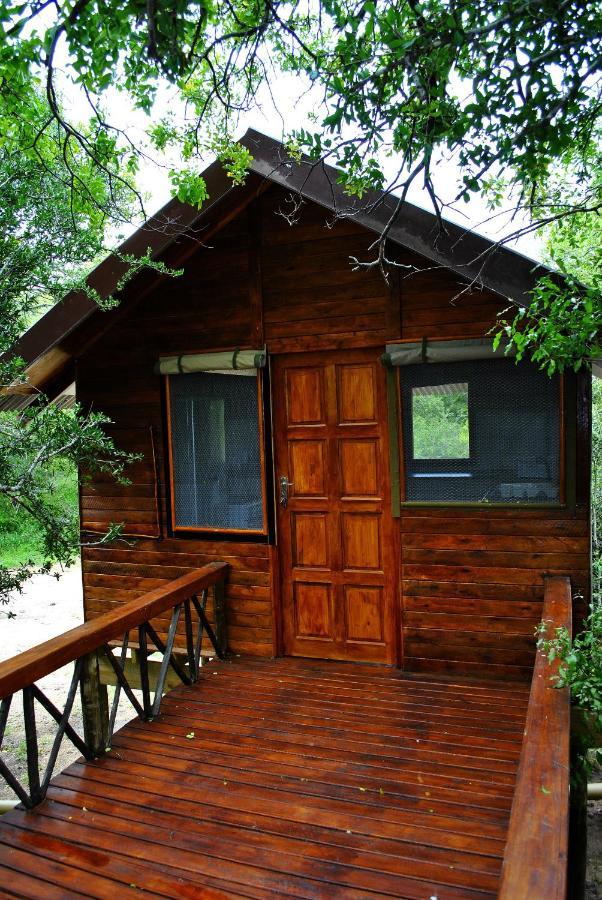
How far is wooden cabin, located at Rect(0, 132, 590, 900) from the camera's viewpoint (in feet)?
8.79

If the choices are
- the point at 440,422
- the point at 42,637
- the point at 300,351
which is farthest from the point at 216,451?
the point at 42,637

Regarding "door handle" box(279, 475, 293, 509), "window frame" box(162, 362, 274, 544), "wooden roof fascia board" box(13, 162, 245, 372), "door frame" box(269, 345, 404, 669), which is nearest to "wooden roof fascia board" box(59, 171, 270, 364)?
"wooden roof fascia board" box(13, 162, 245, 372)

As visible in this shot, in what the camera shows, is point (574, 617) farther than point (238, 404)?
No

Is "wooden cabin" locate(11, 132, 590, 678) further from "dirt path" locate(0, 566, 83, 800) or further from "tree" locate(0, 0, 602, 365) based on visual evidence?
"dirt path" locate(0, 566, 83, 800)

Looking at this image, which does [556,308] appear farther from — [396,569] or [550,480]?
[396,569]

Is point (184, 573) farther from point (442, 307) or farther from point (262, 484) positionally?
point (442, 307)

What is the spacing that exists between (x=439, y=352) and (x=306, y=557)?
1.72m

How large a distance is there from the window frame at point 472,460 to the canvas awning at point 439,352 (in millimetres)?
93

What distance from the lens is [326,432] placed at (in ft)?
15.2

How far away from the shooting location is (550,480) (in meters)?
4.07

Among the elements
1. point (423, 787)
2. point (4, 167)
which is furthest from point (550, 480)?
point (4, 167)

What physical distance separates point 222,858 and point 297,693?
5.44 feet

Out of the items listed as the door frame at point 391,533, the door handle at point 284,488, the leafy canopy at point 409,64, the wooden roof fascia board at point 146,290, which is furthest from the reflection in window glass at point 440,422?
the wooden roof fascia board at point 146,290

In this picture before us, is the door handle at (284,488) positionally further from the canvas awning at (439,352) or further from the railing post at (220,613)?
the canvas awning at (439,352)
